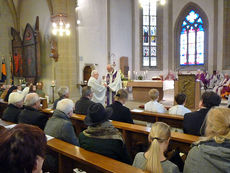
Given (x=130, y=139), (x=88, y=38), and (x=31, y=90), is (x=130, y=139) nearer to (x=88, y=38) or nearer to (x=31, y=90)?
(x=31, y=90)

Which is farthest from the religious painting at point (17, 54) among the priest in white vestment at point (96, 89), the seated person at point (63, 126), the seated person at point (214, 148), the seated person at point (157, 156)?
the seated person at point (214, 148)

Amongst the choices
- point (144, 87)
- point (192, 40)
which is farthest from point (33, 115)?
point (192, 40)

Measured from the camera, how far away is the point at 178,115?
397cm

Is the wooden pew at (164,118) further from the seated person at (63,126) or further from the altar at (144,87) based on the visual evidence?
the altar at (144,87)

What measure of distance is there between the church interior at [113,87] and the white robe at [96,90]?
0.11 ft

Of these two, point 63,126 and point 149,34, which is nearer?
point 63,126

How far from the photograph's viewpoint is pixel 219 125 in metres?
1.69

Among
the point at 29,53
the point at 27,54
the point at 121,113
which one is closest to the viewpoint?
the point at 121,113

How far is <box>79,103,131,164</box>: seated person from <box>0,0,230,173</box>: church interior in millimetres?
10

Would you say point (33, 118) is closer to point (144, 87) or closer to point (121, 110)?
point (121, 110)

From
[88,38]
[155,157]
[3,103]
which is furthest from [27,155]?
[88,38]

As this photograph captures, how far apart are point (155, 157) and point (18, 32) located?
1309cm

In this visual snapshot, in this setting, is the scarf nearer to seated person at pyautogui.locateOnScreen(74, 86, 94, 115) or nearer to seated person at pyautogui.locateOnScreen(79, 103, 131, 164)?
seated person at pyautogui.locateOnScreen(79, 103, 131, 164)

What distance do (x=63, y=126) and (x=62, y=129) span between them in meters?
0.04
